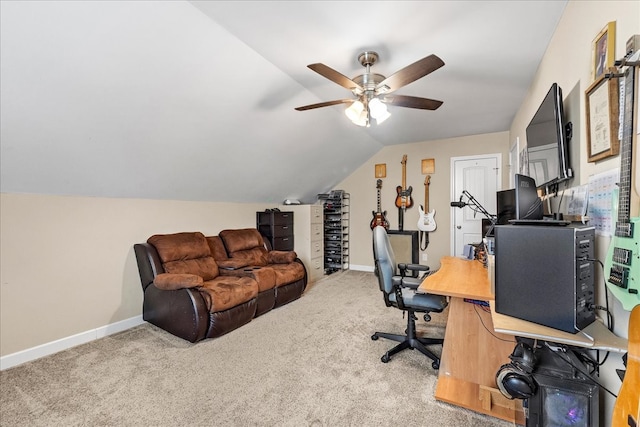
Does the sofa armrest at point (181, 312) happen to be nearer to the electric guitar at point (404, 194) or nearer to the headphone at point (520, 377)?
the headphone at point (520, 377)

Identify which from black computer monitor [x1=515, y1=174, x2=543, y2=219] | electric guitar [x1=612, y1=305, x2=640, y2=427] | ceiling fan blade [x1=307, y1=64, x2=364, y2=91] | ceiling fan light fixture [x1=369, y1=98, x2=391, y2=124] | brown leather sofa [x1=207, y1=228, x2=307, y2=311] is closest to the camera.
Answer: electric guitar [x1=612, y1=305, x2=640, y2=427]

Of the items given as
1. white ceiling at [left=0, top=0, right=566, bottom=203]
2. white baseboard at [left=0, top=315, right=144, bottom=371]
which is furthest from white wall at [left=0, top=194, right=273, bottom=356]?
white ceiling at [left=0, top=0, right=566, bottom=203]

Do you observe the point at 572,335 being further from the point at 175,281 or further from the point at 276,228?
the point at 276,228

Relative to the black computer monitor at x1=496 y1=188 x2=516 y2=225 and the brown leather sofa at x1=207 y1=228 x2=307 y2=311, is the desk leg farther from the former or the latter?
the brown leather sofa at x1=207 y1=228 x2=307 y2=311

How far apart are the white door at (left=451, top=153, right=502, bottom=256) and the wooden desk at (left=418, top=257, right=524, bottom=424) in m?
2.86

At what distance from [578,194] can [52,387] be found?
346cm

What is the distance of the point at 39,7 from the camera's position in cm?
140

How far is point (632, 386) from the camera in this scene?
2.48 ft

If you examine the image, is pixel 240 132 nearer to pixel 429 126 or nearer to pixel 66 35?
pixel 66 35

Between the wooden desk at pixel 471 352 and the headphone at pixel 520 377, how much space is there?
38 cm

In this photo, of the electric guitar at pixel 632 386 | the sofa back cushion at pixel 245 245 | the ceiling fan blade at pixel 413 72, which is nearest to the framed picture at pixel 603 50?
the ceiling fan blade at pixel 413 72

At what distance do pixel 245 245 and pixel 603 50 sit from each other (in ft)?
12.4

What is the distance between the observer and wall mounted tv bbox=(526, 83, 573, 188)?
5.08 ft

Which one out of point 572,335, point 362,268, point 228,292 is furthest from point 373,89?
point 362,268
